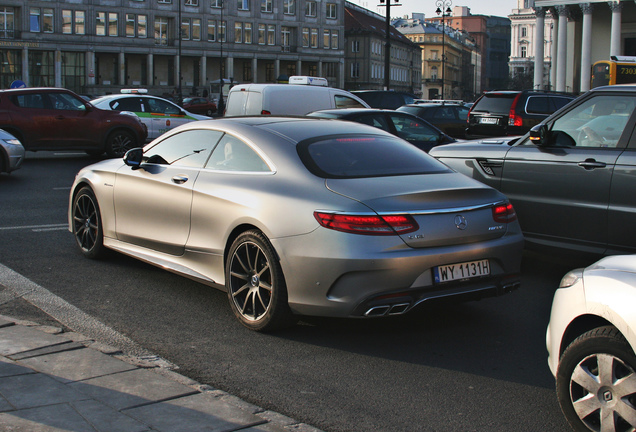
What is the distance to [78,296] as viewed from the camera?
242 inches

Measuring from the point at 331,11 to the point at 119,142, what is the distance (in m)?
89.2

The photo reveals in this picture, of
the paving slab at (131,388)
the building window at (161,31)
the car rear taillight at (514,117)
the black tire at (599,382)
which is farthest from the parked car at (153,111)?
the building window at (161,31)

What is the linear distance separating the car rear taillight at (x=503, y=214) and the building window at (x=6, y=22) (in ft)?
272

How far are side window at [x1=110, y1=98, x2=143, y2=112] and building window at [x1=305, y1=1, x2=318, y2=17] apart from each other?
272 ft

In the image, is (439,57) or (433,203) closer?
(433,203)

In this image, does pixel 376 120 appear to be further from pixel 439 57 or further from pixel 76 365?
pixel 439 57

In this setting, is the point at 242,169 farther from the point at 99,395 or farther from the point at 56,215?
the point at 56,215

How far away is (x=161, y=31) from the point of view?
297 feet

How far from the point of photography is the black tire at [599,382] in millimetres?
3205

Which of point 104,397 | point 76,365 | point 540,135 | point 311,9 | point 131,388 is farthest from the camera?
point 311,9

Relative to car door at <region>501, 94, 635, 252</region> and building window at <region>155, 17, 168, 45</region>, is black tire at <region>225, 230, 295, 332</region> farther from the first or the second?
building window at <region>155, 17, 168, 45</region>

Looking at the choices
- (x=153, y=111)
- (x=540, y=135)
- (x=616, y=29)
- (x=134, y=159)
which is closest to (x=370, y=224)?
(x=134, y=159)

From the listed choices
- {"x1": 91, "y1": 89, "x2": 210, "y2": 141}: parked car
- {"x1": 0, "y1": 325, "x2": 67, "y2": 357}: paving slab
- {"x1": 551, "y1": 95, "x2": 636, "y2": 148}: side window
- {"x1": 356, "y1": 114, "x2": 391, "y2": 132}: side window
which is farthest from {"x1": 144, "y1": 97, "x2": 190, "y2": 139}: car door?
{"x1": 0, "y1": 325, "x2": 67, "y2": 357}: paving slab

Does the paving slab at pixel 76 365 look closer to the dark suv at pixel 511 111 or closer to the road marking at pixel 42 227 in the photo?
the road marking at pixel 42 227
